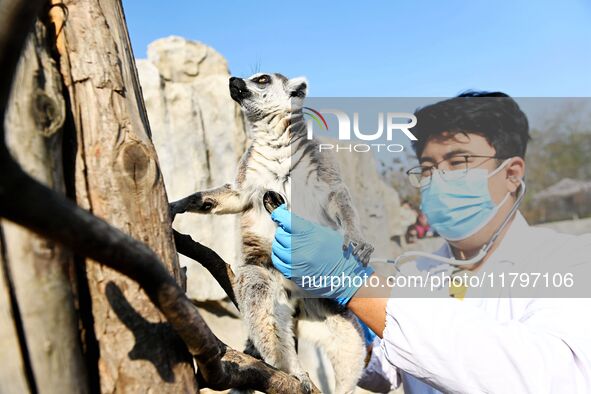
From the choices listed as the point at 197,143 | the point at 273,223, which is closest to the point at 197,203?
the point at 273,223

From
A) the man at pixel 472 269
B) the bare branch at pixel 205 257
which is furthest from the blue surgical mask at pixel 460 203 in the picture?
the bare branch at pixel 205 257

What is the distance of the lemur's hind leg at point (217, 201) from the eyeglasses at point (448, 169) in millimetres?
1001

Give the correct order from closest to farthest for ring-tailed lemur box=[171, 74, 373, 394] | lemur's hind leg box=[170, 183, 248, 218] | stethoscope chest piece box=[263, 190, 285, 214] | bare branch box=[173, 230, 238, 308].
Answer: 1. bare branch box=[173, 230, 238, 308]
2. stethoscope chest piece box=[263, 190, 285, 214]
3. ring-tailed lemur box=[171, 74, 373, 394]
4. lemur's hind leg box=[170, 183, 248, 218]

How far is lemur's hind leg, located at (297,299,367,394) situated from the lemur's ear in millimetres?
1666

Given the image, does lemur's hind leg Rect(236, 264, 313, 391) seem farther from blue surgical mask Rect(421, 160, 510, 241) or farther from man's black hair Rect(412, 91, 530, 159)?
man's black hair Rect(412, 91, 530, 159)

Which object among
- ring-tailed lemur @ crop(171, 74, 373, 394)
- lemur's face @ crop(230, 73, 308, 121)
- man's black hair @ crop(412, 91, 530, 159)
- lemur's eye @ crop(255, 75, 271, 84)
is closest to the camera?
man's black hair @ crop(412, 91, 530, 159)

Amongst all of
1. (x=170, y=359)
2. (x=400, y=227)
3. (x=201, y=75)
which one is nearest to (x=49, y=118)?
(x=170, y=359)

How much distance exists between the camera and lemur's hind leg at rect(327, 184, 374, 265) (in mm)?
2877

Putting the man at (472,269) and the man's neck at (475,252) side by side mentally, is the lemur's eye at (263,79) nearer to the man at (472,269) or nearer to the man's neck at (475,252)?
the man at (472,269)

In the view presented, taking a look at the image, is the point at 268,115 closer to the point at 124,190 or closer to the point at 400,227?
the point at 124,190

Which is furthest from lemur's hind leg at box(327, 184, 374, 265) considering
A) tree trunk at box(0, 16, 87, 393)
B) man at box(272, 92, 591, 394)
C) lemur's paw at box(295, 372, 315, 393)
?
tree trunk at box(0, 16, 87, 393)

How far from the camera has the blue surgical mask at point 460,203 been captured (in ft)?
8.16

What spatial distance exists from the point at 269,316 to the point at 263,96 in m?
1.66

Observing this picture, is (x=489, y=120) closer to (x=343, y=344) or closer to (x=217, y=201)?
(x=343, y=344)
